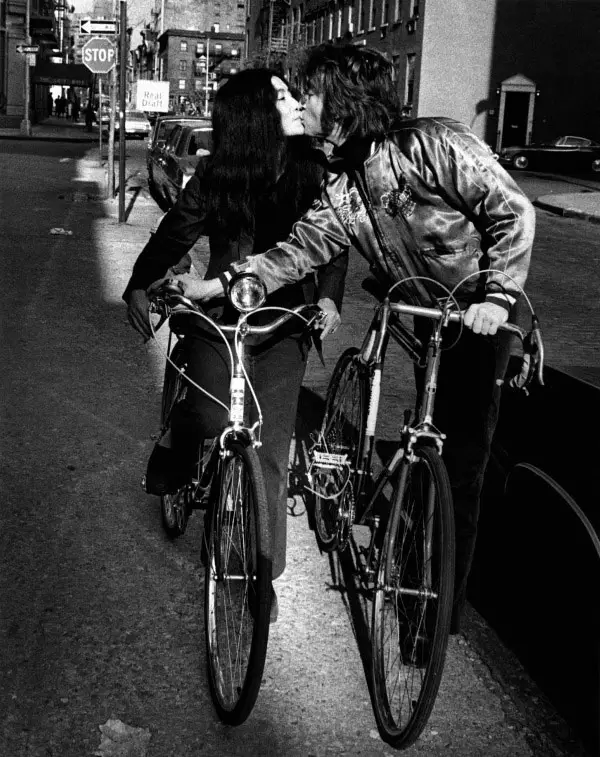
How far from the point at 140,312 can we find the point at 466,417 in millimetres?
1094

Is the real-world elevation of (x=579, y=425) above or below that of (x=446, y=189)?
below

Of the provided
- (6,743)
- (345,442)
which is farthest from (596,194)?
(6,743)

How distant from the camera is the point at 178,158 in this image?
57.3 feet

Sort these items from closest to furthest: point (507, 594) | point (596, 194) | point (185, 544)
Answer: point (507, 594)
point (185, 544)
point (596, 194)

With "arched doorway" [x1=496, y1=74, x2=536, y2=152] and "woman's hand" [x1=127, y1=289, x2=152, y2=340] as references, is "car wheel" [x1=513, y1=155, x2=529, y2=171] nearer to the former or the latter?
"arched doorway" [x1=496, y1=74, x2=536, y2=152]

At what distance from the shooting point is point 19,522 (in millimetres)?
4598

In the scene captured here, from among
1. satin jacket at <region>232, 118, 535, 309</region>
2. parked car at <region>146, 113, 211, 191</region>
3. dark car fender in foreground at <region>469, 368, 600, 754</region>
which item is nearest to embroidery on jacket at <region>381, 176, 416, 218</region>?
satin jacket at <region>232, 118, 535, 309</region>

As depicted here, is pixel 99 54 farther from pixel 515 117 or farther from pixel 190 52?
pixel 190 52


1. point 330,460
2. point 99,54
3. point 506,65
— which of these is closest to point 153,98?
point 506,65

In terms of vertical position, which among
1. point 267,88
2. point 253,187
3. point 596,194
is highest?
point 267,88

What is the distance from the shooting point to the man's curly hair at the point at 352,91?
10.9 ft

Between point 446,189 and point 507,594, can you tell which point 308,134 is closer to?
point 446,189

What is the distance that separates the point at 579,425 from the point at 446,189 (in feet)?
2.60

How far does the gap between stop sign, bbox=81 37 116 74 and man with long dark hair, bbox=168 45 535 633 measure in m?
17.0
